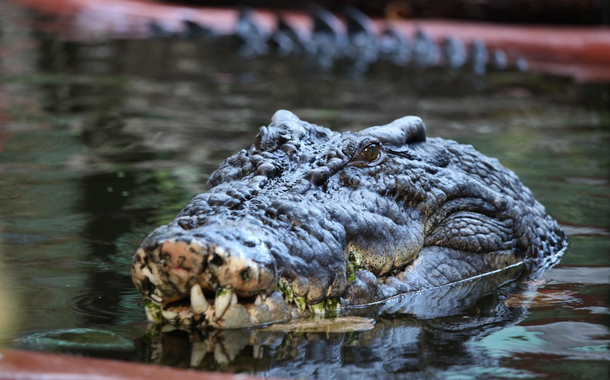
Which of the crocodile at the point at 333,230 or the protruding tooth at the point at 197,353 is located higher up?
the crocodile at the point at 333,230

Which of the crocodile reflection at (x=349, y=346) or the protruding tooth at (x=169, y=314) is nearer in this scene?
the crocodile reflection at (x=349, y=346)

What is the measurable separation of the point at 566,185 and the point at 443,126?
2513mm

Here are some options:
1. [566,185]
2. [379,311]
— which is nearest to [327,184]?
[379,311]

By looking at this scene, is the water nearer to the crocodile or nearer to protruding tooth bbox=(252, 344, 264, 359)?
protruding tooth bbox=(252, 344, 264, 359)

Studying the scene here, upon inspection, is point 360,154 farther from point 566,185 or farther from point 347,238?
point 566,185

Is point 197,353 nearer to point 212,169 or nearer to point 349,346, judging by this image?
point 349,346

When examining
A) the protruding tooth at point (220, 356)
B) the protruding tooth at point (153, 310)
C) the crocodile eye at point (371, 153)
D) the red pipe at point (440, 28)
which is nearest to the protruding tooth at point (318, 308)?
the protruding tooth at point (220, 356)

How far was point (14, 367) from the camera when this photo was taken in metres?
2.44

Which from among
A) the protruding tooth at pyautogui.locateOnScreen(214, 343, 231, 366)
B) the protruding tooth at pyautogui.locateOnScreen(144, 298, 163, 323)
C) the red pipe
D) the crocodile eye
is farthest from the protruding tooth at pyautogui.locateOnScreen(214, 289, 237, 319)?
the red pipe

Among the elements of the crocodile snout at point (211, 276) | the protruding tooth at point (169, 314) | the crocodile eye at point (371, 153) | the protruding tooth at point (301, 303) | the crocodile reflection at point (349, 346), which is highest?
the crocodile eye at point (371, 153)

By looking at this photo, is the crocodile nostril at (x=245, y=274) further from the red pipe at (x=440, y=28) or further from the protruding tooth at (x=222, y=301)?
the red pipe at (x=440, y=28)

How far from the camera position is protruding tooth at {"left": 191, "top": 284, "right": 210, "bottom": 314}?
2.92 m

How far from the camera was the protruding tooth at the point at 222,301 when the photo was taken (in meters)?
2.91

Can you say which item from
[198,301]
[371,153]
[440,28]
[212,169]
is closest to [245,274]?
[198,301]
